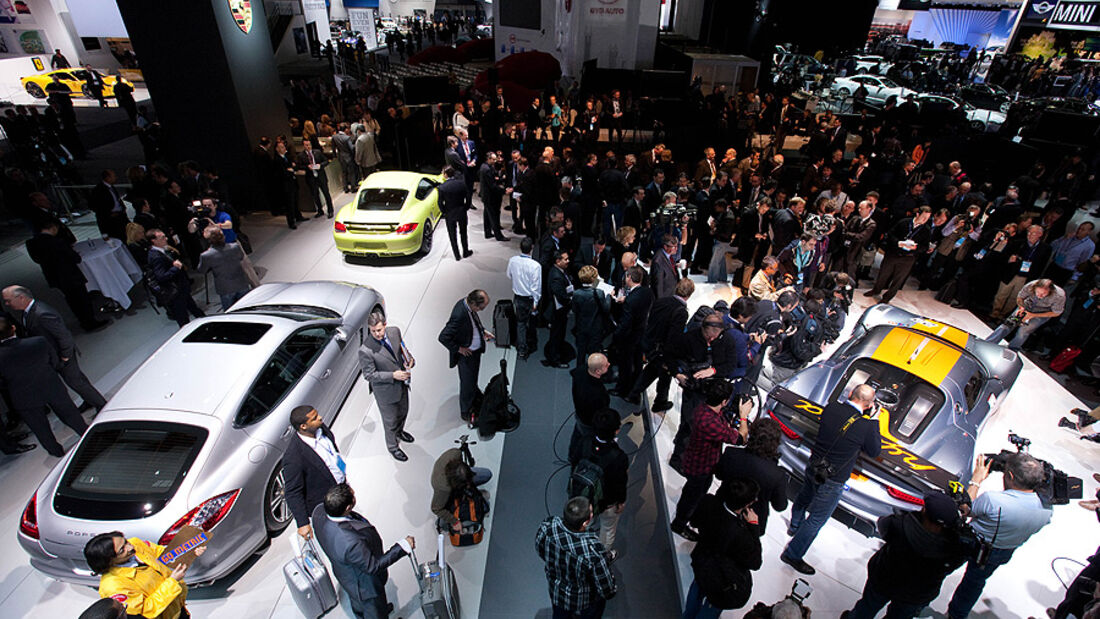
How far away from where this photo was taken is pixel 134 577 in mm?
2793

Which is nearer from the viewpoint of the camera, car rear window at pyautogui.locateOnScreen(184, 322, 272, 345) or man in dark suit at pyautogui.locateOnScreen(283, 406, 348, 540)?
man in dark suit at pyautogui.locateOnScreen(283, 406, 348, 540)

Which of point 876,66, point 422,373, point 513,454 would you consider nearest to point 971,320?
point 513,454

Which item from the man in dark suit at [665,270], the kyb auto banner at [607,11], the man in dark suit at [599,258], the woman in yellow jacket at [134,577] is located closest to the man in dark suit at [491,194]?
the man in dark suit at [599,258]

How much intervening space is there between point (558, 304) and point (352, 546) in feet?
11.4

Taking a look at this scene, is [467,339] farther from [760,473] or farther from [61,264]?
[61,264]

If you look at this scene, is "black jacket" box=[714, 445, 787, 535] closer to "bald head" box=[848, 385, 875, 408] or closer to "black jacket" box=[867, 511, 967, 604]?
"black jacket" box=[867, 511, 967, 604]

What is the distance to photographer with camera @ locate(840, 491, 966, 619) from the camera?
280 centimetres

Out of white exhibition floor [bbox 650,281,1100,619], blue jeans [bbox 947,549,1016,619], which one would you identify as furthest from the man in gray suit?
blue jeans [bbox 947,549,1016,619]

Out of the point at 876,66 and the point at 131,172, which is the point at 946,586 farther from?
the point at 876,66

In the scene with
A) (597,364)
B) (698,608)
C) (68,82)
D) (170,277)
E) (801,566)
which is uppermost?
(597,364)

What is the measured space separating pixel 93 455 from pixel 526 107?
14490 mm

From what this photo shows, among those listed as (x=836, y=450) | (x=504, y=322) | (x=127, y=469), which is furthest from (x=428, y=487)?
(x=836, y=450)

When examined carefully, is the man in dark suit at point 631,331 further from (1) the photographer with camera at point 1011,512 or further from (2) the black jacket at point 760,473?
(1) the photographer with camera at point 1011,512

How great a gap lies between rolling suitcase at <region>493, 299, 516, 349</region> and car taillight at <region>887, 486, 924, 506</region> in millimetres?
3911
